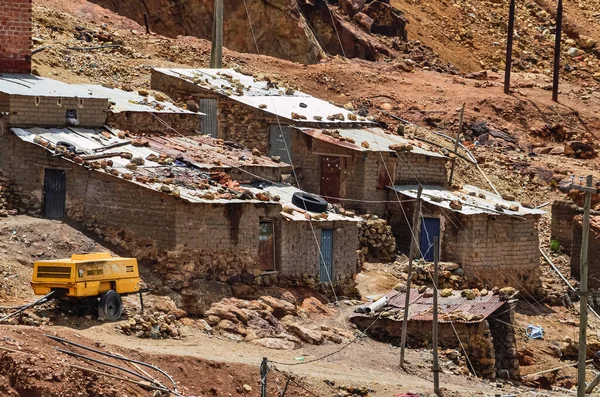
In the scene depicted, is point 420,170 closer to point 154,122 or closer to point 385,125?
point 385,125

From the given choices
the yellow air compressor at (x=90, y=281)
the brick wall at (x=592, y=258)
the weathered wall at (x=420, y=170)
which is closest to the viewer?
the yellow air compressor at (x=90, y=281)

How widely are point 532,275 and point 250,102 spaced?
8552 millimetres

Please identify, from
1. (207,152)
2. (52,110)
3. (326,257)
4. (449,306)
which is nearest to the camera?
(449,306)

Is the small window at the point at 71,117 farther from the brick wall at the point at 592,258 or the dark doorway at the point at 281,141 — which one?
the brick wall at the point at 592,258

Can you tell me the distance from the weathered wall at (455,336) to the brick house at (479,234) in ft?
19.4

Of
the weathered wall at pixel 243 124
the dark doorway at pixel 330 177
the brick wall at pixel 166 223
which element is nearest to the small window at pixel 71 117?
the brick wall at pixel 166 223

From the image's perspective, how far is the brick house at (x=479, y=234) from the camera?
168 feet

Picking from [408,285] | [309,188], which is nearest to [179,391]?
[408,285]

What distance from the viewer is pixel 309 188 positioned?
52.1m

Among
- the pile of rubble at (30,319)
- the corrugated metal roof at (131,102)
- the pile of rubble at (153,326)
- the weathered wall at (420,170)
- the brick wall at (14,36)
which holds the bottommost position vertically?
the pile of rubble at (153,326)

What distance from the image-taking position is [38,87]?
47438 millimetres

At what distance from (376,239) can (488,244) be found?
2883mm

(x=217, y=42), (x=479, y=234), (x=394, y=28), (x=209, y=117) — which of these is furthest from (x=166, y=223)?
(x=394, y=28)

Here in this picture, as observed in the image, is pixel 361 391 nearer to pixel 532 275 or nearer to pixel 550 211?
pixel 532 275
